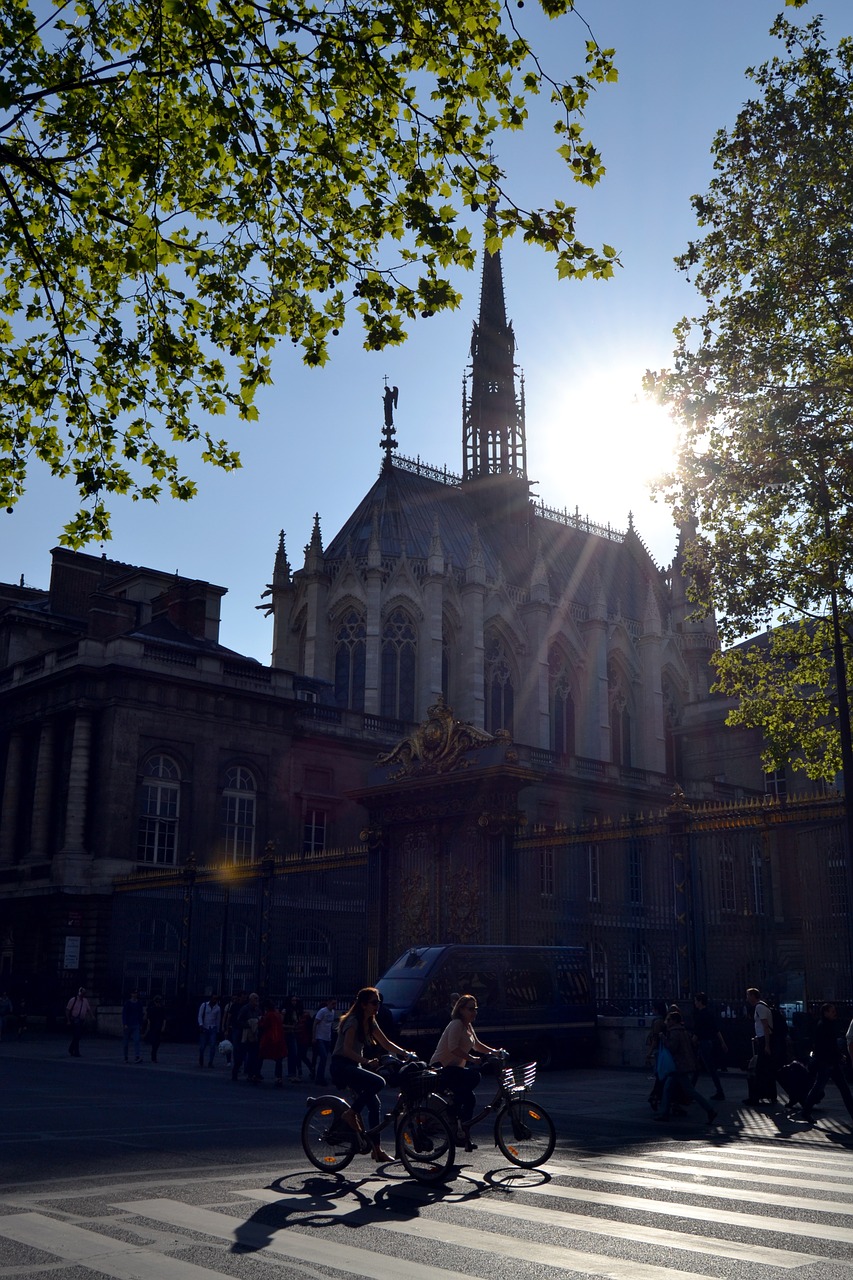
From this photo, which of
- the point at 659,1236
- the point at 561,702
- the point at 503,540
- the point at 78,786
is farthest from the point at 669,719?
the point at 659,1236

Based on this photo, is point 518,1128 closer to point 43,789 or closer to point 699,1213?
point 699,1213

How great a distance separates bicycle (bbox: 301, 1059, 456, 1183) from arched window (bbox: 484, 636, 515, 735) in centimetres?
5116

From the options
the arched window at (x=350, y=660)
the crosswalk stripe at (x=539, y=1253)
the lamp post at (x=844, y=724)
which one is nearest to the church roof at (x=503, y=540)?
Answer: the arched window at (x=350, y=660)

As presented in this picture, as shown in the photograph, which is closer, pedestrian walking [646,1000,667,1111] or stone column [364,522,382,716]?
pedestrian walking [646,1000,667,1111]

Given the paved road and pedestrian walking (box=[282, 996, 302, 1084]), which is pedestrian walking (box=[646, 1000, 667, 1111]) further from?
pedestrian walking (box=[282, 996, 302, 1084])

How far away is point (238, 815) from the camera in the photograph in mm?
40094

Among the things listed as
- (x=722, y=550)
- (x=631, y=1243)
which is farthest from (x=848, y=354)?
(x=631, y=1243)

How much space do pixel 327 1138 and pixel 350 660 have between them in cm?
4821

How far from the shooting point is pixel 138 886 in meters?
34.0

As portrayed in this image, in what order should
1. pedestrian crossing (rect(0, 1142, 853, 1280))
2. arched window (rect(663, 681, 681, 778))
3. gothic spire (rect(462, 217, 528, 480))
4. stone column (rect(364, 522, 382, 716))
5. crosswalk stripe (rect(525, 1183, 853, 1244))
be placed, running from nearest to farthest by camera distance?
pedestrian crossing (rect(0, 1142, 853, 1280)) < crosswalk stripe (rect(525, 1183, 853, 1244)) < stone column (rect(364, 522, 382, 716)) < arched window (rect(663, 681, 681, 778)) < gothic spire (rect(462, 217, 528, 480))

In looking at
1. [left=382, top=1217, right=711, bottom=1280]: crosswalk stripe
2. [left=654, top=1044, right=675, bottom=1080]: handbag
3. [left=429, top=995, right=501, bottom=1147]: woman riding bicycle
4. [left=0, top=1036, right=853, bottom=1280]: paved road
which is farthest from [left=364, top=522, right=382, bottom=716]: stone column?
[left=382, top=1217, right=711, bottom=1280]: crosswalk stripe

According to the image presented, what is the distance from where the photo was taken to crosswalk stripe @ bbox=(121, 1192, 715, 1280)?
6.58 metres

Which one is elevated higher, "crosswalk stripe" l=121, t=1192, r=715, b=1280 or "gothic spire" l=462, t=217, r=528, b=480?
"gothic spire" l=462, t=217, r=528, b=480

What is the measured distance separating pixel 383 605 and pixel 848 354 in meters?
37.9
